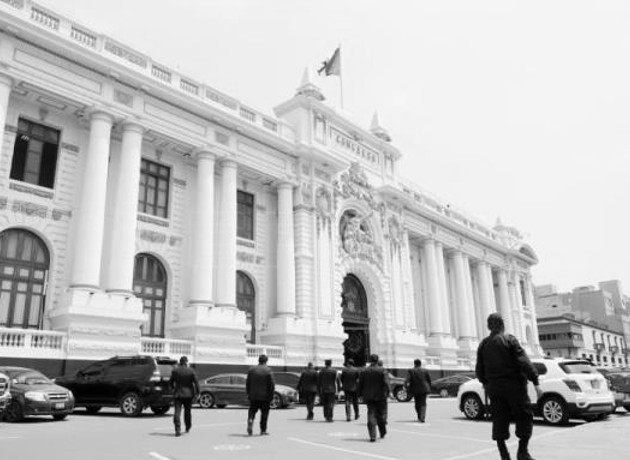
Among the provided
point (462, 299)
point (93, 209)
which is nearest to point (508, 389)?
point (93, 209)

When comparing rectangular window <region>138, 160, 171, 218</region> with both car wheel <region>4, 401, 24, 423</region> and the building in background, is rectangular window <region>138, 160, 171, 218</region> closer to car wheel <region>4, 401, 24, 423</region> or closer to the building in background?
car wheel <region>4, 401, 24, 423</region>

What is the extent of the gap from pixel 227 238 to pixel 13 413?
13994 millimetres

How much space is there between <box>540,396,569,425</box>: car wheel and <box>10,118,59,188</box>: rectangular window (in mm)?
19425

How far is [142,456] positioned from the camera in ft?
28.2

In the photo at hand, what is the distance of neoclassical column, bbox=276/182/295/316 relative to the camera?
28734mm

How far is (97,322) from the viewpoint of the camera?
798 inches

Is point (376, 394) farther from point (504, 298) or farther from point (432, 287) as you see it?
point (504, 298)

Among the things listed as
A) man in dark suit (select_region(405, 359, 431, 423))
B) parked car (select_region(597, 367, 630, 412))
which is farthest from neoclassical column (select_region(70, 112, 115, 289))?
parked car (select_region(597, 367, 630, 412))

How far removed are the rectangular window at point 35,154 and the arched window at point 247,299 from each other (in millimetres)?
10441

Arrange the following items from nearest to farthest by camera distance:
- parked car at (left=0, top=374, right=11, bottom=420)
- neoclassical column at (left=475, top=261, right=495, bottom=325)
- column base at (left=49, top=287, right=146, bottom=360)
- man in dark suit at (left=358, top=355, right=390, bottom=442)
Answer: man in dark suit at (left=358, top=355, right=390, bottom=442) → parked car at (left=0, top=374, right=11, bottom=420) → column base at (left=49, top=287, right=146, bottom=360) → neoclassical column at (left=475, top=261, right=495, bottom=325)

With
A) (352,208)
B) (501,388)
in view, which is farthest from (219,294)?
(501,388)

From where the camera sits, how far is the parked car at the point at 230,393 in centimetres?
1955

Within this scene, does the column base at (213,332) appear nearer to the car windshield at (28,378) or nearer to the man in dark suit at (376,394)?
the car windshield at (28,378)

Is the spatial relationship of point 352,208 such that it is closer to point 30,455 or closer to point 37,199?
point 37,199
